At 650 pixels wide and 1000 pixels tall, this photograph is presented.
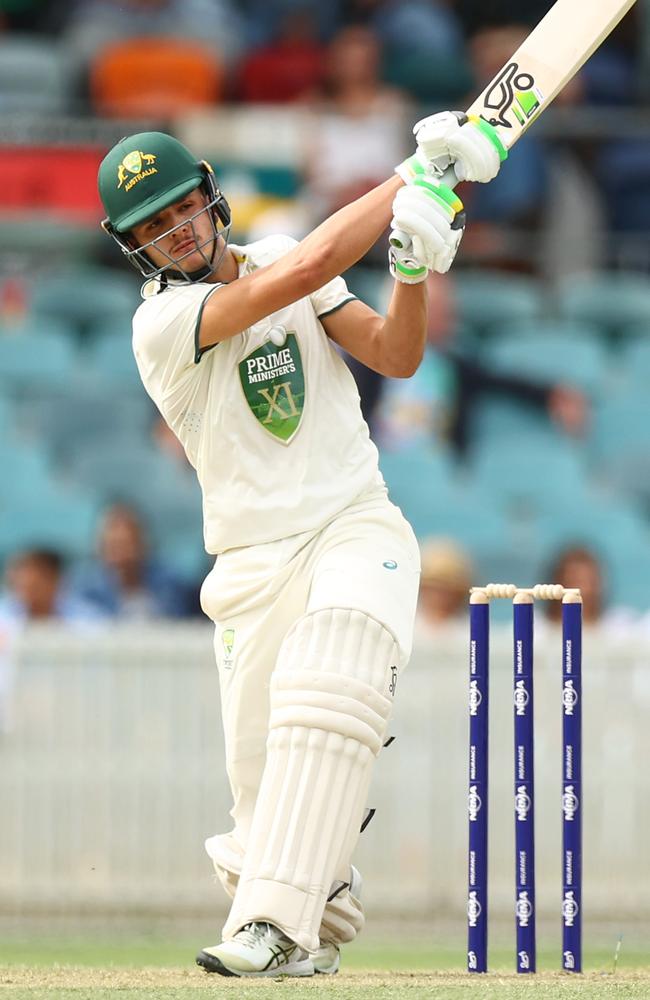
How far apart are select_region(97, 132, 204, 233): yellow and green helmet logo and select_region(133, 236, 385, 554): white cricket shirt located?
17cm

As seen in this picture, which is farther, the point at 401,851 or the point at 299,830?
the point at 401,851

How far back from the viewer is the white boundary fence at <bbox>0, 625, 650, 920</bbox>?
20.9 feet

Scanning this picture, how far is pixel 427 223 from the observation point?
3615mm

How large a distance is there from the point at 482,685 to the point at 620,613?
3677 millimetres

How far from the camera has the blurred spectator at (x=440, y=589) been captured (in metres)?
6.77

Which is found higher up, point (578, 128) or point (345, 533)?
point (578, 128)

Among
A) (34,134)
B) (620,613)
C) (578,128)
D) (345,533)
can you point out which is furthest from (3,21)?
(345,533)

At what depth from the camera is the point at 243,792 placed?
396cm

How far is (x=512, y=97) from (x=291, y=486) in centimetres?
88

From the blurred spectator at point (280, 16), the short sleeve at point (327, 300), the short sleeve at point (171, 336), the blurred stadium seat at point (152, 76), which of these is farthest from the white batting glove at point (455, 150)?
the blurred spectator at point (280, 16)

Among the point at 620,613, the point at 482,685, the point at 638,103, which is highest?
the point at 638,103

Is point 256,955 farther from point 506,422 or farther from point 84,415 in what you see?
point 506,422

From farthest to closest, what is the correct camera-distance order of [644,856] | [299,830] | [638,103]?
[638,103] < [644,856] < [299,830]

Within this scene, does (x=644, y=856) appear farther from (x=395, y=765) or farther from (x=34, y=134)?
(x=34, y=134)
